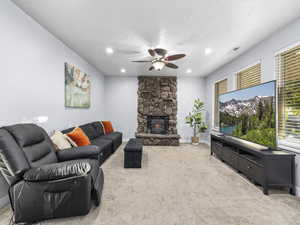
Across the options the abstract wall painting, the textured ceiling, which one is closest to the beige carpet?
the abstract wall painting

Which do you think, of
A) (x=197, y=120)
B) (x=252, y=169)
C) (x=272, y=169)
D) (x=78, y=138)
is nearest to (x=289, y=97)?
(x=272, y=169)

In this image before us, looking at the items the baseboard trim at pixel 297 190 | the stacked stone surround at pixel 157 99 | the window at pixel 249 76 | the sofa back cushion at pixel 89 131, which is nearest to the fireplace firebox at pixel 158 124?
the stacked stone surround at pixel 157 99

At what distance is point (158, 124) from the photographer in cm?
573

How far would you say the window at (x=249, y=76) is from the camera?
3.00 metres

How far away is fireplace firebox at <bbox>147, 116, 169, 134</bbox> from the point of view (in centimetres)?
569

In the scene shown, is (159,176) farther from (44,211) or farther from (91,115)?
(91,115)

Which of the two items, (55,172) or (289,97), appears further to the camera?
(289,97)

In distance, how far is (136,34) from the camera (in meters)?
2.54

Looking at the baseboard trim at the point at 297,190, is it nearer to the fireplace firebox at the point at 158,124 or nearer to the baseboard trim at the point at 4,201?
the fireplace firebox at the point at 158,124

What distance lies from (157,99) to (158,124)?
3.47ft

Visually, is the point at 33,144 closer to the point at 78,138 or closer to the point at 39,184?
the point at 39,184

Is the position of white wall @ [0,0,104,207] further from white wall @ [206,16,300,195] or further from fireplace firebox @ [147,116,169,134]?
white wall @ [206,16,300,195]

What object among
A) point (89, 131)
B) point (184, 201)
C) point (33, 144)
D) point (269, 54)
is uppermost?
point (269, 54)

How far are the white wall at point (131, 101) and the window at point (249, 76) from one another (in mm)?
2157
